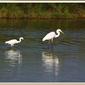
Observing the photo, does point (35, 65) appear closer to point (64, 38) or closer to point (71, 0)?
point (71, 0)

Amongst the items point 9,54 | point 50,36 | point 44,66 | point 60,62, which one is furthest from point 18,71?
Answer: point 50,36

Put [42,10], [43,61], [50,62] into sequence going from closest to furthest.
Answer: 1. [50,62]
2. [43,61]
3. [42,10]

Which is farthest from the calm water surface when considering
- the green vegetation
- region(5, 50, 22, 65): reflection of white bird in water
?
the green vegetation

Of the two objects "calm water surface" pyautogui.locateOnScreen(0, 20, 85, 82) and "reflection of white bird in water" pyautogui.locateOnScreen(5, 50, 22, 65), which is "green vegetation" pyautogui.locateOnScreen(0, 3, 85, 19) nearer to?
"calm water surface" pyautogui.locateOnScreen(0, 20, 85, 82)

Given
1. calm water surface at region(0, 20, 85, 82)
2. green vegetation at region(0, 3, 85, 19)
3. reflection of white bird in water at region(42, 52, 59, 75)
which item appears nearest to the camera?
calm water surface at region(0, 20, 85, 82)

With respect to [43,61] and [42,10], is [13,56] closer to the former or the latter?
[43,61]

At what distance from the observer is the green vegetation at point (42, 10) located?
2388 cm

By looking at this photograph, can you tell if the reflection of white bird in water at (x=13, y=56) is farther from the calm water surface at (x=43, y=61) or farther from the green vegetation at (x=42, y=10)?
the green vegetation at (x=42, y=10)

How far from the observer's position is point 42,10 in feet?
79.4

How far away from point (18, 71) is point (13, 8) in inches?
635

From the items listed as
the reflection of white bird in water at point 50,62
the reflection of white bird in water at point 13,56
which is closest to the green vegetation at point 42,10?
the reflection of white bird in water at point 13,56

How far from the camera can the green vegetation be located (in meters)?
23.9

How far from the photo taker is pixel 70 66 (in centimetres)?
875

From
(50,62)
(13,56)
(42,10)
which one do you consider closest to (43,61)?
(50,62)
